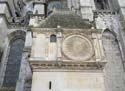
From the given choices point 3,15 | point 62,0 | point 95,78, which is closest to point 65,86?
point 95,78

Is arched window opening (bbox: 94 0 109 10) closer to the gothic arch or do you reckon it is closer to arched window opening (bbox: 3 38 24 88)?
the gothic arch

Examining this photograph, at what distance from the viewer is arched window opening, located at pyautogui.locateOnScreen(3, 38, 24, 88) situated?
15078mm

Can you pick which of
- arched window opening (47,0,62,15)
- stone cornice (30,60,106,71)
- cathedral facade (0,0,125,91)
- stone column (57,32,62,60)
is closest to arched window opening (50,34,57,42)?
cathedral facade (0,0,125,91)

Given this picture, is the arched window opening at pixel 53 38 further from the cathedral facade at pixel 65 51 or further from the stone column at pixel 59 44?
the stone column at pixel 59 44

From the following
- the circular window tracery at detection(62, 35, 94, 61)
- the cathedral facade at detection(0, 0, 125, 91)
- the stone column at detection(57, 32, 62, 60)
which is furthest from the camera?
the circular window tracery at detection(62, 35, 94, 61)

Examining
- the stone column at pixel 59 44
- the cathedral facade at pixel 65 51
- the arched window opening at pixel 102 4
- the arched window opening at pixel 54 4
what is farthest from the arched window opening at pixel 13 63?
the arched window opening at pixel 102 4

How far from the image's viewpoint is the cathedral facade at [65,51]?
11.2 meters

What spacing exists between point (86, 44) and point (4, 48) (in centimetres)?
703

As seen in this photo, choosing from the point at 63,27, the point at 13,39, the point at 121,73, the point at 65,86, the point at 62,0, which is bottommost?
the point at 65,86

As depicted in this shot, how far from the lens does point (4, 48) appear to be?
53.7 feet

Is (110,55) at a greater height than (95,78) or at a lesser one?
greater

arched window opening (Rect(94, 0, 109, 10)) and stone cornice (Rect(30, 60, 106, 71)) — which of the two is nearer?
stone cornice (Rect(30, 60, 106, 71))

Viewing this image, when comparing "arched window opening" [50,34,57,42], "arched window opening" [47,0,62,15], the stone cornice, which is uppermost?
"arched window opening" [47,0,62,15]

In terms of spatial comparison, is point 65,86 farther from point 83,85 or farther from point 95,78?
point 95,78
